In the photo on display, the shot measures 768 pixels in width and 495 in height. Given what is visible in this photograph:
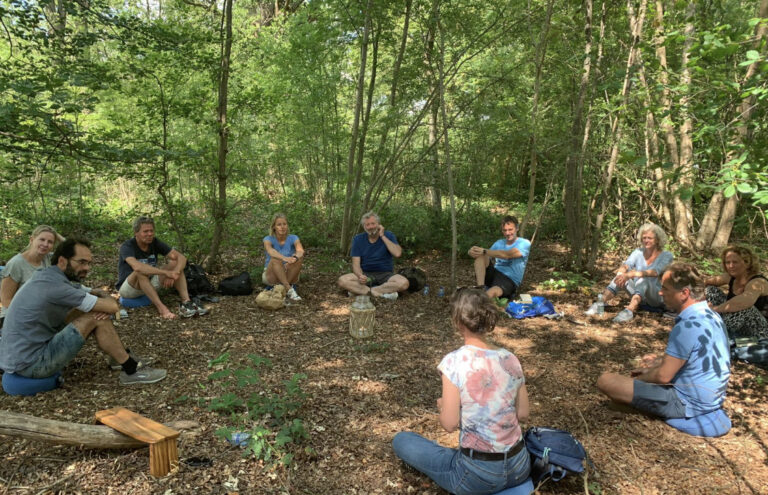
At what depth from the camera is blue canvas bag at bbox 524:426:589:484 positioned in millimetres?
2184

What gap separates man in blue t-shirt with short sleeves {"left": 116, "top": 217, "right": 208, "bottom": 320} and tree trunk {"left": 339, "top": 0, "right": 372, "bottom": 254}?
8.95 ft

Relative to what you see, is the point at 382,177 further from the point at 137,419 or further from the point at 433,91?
the point at 137,419

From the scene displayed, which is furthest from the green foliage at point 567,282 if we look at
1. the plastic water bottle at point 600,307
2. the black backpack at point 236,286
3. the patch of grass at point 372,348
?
the black backpack at point 236,286

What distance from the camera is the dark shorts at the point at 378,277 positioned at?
5.68m

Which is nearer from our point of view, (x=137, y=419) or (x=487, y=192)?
(x=137, y=419)

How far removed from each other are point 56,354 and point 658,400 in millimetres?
3976

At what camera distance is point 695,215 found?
7.40m

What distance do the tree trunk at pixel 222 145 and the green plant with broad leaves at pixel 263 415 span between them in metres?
3.00

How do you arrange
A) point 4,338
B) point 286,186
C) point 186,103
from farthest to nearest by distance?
point 286,186
point 186,103
point 4,338

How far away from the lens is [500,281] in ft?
17.7

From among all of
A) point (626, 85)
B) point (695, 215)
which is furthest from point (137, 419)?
point (695, 215)

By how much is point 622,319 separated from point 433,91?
372cm

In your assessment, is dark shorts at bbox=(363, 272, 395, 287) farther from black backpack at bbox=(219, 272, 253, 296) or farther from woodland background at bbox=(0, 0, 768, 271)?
black backpack at bbox=(219, 272, 253, 296)

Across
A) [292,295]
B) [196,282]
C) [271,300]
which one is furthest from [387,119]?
[196,282]
